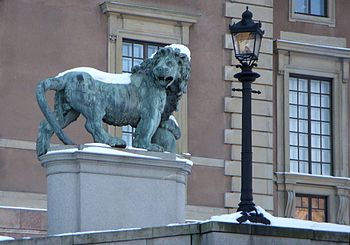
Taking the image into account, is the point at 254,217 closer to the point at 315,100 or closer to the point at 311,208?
the point at 311,208

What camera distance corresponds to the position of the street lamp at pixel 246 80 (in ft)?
71.2

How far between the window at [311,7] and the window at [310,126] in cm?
161

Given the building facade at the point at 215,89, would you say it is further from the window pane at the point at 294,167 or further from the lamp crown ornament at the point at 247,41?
the lamp crown ornament at the point at 247,41

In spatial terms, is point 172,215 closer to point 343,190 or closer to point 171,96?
point 171,96

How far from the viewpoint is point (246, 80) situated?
22.4 meters

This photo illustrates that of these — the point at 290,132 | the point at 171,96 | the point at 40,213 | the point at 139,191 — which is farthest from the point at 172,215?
the point at 290,132

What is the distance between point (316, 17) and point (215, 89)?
12.7 ft

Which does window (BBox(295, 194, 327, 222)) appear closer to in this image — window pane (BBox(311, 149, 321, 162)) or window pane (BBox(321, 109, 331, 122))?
window pane (BBox(311, 149, 321, 162))

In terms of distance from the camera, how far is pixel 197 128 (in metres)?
34.3

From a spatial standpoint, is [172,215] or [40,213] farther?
[40,213]

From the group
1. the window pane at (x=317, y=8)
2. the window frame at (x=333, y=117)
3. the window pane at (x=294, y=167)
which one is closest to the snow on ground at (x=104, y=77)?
the window frame at (x=333, y=117)

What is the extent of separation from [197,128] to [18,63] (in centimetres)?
449

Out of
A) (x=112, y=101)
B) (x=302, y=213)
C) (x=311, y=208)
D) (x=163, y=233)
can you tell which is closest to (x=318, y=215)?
(x=311, y=208)

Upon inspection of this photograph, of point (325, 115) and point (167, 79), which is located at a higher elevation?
point (325, 115)
